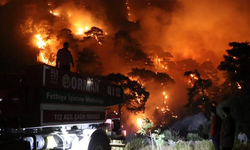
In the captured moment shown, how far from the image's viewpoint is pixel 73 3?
1853 inches

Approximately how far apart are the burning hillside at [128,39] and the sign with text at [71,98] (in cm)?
1885

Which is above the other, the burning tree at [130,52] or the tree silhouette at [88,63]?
the burning tree at [130,52]

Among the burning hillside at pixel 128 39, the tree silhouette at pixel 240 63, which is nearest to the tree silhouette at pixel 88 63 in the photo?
the burning hillside at pixel 128 39

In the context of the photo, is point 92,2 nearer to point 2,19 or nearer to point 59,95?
point 2,19

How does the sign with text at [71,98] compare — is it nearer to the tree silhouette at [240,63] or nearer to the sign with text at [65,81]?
the sign with text at [65,81]

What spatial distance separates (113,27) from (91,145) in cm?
4148

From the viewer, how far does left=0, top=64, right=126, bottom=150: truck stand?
3.90 metres

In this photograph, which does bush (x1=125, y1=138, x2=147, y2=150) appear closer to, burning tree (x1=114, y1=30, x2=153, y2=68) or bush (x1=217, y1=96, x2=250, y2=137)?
bush (x1=217, y1=96, x2=250, y2=137)

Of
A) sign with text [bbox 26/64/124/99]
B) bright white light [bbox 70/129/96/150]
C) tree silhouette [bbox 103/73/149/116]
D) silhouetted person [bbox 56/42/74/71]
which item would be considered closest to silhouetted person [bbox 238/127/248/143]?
sign with text [bbox 26/64/124/99]

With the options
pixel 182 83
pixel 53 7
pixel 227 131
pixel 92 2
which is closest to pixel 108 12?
pixel 92 2

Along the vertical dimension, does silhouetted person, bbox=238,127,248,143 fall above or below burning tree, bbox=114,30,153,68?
below

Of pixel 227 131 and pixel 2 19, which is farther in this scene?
pixel 2 19

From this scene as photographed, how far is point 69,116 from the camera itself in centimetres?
472

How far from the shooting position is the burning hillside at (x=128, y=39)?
98.7 ft
